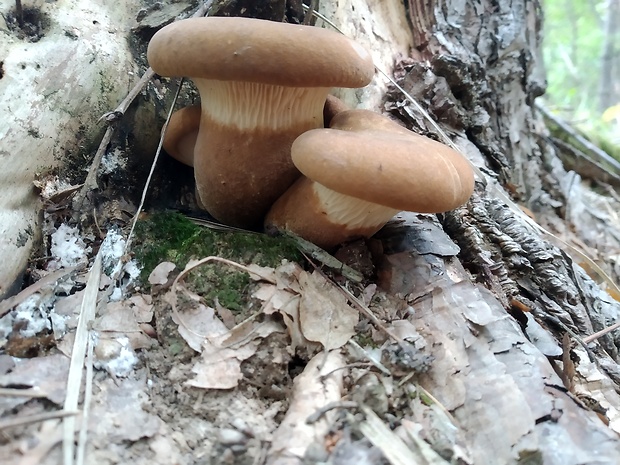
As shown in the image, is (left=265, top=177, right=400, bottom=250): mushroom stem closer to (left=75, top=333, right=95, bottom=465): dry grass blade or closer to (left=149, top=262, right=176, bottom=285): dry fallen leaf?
(left=149, top=262, right=176, bottom=285): dry fallen leaf

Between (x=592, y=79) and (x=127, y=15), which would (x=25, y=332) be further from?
(x=592, y=79)

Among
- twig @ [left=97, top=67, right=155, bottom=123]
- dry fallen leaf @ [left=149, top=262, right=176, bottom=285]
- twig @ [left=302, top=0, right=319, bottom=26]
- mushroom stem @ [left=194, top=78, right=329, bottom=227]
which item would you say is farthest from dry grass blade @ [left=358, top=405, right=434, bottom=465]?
twig @ [left=302, top=0, right=319, bottom=26]

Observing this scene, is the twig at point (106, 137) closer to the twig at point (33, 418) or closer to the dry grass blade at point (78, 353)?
the dry grass blade at point (78, 353)

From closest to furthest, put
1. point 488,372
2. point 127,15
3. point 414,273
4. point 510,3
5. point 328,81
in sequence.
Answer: point 488,372
point 328,81
point 414,273
point 127,15
point 510,3

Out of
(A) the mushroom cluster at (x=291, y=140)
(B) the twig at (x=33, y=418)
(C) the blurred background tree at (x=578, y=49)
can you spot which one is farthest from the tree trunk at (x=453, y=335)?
(C) the blurred background tree at (x=578, y=49)

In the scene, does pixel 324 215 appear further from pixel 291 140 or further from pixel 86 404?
pixel 86 404

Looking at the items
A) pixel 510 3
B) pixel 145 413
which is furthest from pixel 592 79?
pixel 145 413
